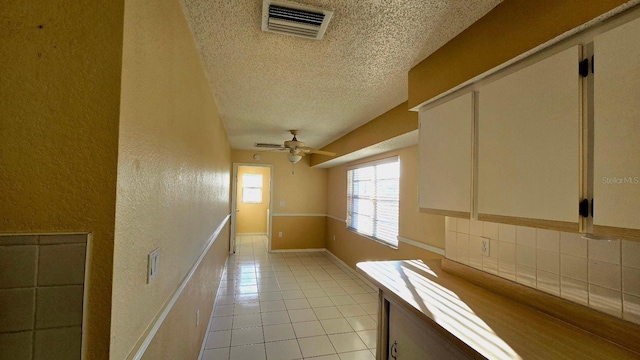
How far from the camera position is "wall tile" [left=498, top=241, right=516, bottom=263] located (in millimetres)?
1560

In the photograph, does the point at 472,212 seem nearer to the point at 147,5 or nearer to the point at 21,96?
the point at 147,5

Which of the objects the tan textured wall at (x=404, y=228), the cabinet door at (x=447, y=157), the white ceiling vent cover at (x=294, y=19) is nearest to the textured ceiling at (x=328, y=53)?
the white ceiling vent cover at (x=294, y=19)

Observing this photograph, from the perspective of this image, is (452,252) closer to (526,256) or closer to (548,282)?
(526,256)

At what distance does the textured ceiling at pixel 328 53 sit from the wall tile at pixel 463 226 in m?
1.18

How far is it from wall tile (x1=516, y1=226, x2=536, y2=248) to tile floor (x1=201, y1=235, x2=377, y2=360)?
1.66m

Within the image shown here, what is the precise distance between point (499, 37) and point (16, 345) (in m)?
2.06

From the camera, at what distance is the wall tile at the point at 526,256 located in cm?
146

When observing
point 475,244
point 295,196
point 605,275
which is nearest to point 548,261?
point 605,275

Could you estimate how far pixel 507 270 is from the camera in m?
1.58

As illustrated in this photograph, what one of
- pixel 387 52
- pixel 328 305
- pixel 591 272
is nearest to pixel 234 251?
pixel 328 305

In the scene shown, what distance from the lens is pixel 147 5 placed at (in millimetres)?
881

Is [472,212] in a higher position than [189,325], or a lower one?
higher

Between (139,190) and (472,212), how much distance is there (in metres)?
1.55

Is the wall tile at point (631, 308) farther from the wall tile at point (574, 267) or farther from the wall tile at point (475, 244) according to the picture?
the wall tile at point (475, 244)
